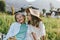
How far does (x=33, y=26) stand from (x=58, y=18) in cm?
30

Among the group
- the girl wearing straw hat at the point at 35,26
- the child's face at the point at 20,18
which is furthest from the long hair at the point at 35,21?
the child's face at the point at 20,18

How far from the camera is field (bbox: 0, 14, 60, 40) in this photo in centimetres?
213

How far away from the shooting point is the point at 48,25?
7.17 feet

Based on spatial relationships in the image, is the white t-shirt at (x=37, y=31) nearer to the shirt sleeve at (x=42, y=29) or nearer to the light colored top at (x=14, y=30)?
the shirt sleeve at (x=42, y=29)

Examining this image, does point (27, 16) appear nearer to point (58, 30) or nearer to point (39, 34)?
point (39, 34)

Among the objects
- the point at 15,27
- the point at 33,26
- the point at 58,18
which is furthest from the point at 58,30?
the point at 15,27

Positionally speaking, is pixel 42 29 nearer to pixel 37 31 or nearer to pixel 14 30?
pixel 37 31

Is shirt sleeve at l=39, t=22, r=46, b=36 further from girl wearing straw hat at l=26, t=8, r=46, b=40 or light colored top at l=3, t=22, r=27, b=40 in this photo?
light colored top at l=3, t=22, r=27, b=40

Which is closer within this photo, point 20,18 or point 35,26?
point 20,18

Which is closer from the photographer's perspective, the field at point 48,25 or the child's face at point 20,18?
the child's face at point 20,18

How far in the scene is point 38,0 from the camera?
2.22 metres

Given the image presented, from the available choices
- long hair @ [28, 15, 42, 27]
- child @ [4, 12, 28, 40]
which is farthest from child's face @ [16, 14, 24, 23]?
long hair @ [28, 15, 42, 27]

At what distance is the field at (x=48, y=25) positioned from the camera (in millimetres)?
2131

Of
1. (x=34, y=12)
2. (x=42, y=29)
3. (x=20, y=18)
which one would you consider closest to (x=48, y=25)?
(x=42, y=29)
